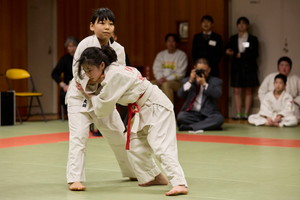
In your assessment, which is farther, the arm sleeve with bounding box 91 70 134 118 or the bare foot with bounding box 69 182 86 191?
the bare foot with bounding box 69 182 86 191

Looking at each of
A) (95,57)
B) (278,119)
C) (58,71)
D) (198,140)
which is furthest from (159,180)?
(58,71)

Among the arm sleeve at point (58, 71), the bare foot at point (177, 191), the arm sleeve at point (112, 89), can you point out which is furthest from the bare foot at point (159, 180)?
the arm sleeve at point (58, 71)

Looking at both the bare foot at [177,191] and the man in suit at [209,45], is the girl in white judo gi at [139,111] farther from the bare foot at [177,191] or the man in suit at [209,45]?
the man in suit at [209,45]

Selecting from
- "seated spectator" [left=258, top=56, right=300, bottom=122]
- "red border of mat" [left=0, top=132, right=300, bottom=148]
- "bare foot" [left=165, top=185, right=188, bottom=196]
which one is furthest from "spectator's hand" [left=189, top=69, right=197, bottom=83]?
"bare foot" [left=165, top=185, right=188, bottom=196]

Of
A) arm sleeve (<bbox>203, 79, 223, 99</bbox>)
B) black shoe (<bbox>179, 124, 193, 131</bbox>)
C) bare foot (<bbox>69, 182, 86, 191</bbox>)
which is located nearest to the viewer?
bare foot (<bbox>69, 182, 86, 191</bbox>)

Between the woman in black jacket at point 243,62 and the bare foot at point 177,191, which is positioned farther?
the woman in black jacket at point 243,62

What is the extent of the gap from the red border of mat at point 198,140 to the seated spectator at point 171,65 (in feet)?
8.27

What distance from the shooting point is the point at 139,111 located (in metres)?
4.05

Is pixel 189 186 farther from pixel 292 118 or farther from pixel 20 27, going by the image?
pixel 20 27

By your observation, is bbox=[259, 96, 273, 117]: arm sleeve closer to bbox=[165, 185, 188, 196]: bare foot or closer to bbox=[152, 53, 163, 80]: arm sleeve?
bbox=[152, 53, 163, 80]: arm sleeve

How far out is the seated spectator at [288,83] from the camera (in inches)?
374

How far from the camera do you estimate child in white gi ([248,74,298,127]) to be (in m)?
9.12

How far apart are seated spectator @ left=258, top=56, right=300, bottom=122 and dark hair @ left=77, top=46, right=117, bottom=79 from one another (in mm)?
5996

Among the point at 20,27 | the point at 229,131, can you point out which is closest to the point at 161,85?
the point at 229,131
